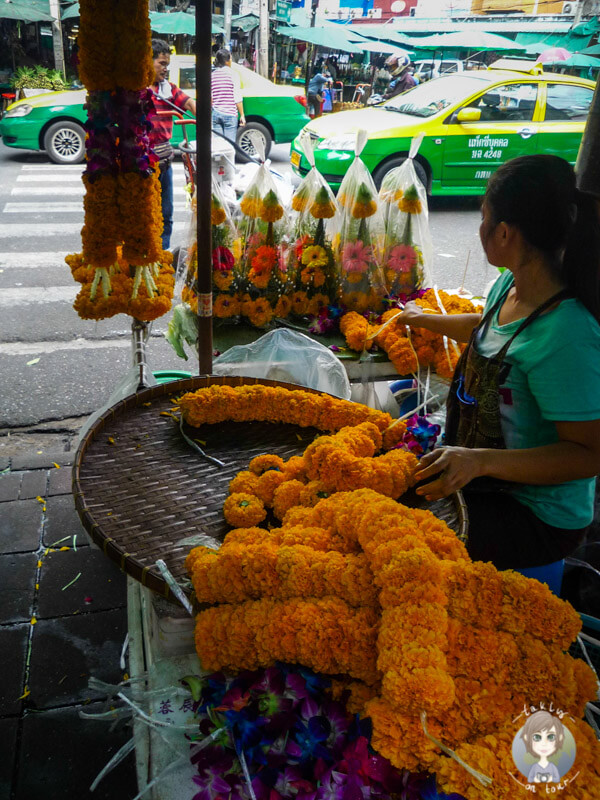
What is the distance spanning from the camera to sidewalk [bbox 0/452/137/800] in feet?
5.37

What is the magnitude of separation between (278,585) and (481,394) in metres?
0.82

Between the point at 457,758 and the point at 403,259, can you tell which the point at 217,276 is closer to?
the point at 403,259

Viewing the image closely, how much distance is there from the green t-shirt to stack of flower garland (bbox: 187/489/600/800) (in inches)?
19.0

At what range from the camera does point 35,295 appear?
16.5 feet

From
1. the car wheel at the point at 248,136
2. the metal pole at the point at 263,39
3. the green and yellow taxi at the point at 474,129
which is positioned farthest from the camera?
the metal pole at the point at 263,39

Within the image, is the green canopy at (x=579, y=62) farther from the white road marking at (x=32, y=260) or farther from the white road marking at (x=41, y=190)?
the white road marking at (x=32, y=260)

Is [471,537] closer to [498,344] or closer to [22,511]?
[498,344]

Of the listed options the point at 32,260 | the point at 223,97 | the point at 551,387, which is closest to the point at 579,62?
the point at 223,97

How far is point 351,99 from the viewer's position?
20.3m

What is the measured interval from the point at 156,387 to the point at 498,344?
3.39 feet

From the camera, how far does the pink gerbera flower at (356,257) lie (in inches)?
111

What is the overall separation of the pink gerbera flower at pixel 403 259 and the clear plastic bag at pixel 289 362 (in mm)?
639

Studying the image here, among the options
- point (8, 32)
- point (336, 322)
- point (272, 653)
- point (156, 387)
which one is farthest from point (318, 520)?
point (8, 32)

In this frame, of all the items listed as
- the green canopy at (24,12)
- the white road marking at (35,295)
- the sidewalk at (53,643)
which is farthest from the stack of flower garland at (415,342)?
the green canopy at (24,12)
